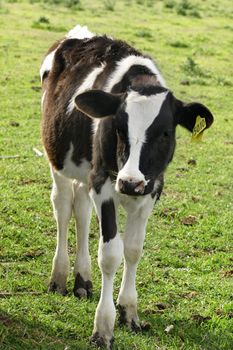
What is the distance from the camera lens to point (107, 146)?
17.9ft

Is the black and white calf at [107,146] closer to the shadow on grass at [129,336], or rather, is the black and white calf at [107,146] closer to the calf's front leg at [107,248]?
the calf's front leg at [107,248]

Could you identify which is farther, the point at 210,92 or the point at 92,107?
the point at 210,92

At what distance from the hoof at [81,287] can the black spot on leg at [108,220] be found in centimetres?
114

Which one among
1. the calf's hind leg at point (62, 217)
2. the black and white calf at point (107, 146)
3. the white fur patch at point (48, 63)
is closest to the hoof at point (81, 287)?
the black and white calf at point (107, 146)

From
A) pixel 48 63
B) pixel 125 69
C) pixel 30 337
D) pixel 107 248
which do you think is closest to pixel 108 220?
pixel 107 248

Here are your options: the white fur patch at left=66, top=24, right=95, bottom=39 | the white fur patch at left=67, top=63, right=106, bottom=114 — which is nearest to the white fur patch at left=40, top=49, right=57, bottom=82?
the white fur patch at left=66, top=24, right=95, bottom=39

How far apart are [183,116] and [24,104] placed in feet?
27.8

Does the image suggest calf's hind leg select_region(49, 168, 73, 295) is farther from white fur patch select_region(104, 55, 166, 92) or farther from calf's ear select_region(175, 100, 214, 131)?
calf's ear select_region(175, 100, 214, 131)

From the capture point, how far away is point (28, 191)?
30.4ft

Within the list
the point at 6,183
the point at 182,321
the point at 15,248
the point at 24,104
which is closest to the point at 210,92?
the point at 24,104

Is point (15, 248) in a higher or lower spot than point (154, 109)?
lower

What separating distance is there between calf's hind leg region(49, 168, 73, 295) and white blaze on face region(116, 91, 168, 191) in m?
1.64

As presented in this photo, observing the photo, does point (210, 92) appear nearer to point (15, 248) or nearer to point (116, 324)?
point (15, 248)

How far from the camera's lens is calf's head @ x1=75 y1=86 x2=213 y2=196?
4992 millimetres
